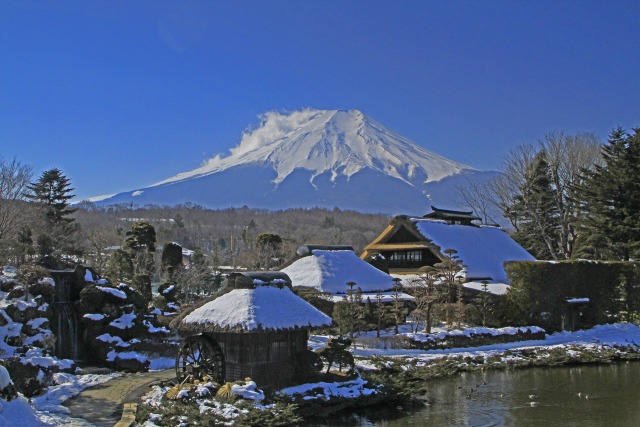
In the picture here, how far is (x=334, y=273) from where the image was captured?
28266 mm

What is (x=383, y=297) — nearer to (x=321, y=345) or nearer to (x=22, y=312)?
(x=321, y=345)

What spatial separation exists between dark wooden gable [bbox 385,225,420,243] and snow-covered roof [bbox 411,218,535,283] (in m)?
0.84

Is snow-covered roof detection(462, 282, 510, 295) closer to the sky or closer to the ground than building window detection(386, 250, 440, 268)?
closer to the ground

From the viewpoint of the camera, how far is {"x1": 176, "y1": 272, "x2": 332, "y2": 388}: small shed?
1475 cm

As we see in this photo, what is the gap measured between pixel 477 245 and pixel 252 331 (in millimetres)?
22545

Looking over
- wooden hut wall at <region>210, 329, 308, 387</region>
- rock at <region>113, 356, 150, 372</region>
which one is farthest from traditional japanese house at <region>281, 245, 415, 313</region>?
wooden hut wall at <region>210, 329, 308, 387</region>

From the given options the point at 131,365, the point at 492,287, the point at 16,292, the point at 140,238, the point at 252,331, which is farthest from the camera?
the point at 140,238

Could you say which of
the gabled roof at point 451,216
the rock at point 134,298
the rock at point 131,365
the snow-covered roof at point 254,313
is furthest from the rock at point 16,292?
the gabled roof at point 451,216

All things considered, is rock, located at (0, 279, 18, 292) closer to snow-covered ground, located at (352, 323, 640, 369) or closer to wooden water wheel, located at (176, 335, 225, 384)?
wooden water wheel, located at (176, 335, 225, 384)

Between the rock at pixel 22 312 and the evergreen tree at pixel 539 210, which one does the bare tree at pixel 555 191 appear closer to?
the evergreen tree at pixel 539 210

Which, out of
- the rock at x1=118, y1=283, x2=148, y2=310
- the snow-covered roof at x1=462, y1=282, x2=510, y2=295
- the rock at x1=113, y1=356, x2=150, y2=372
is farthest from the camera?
the snow-covered roof at x1=462, y1=282, x2=510, y2=295

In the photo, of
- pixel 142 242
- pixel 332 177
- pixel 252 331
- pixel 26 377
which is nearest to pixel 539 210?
pixel 142 242

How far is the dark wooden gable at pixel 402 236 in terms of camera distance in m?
34.1

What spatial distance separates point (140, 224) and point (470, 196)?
1039 inches
